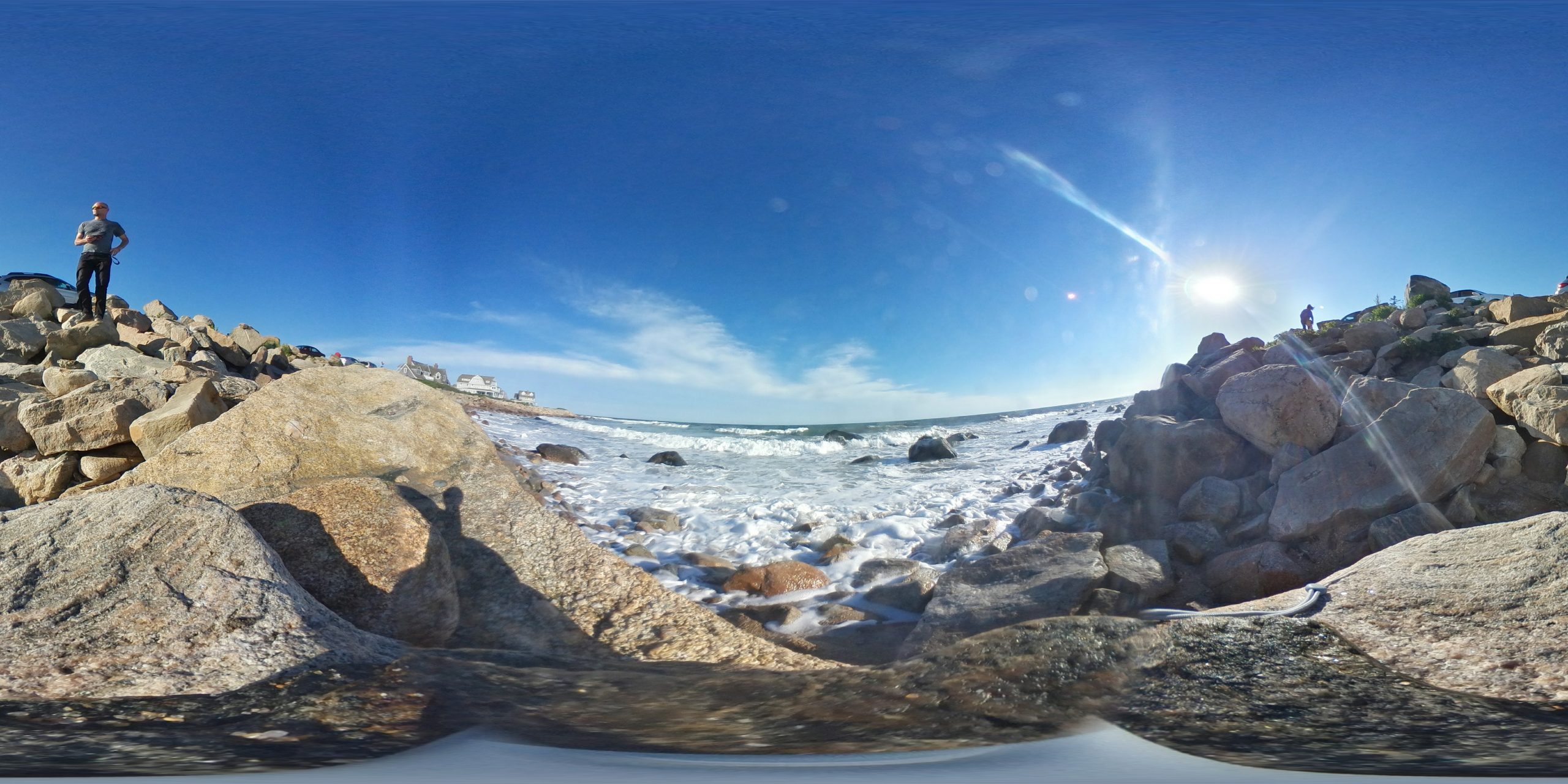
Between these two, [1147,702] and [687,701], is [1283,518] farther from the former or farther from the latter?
[687,701]

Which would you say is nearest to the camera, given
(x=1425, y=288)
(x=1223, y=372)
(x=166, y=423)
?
(x=166, y=423)

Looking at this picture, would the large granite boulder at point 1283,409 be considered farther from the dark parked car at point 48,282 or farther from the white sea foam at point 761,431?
the white sea foam at point 761,431

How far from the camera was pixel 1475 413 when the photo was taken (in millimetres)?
4512

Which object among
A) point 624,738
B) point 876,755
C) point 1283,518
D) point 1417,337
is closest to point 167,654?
point 624,738

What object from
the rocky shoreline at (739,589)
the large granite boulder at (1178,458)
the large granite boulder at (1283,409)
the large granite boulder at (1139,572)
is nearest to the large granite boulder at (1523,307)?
the rocky shoreline at (739,589)

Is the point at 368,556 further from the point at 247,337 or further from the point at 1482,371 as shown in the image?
the point at 247,337

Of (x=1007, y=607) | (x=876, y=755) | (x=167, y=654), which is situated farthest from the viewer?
(x=1007, y=607)

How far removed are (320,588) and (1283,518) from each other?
650cm

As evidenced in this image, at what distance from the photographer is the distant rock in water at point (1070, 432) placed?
1185 centimetres

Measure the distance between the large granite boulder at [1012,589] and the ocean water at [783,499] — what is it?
677 mm

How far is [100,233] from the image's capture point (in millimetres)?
7848

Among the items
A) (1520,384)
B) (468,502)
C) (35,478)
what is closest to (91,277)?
(35,478)

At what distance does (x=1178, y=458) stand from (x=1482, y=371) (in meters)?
2.23

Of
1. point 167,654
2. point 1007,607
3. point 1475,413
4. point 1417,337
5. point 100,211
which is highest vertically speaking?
point 100,211
